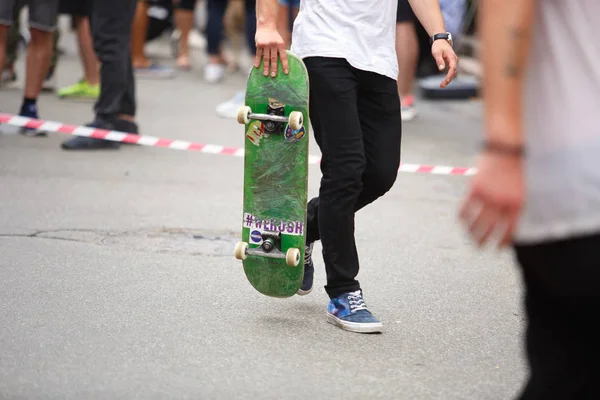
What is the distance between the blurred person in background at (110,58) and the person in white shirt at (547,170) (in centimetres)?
563

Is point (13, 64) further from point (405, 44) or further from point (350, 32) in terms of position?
point (350, 32)

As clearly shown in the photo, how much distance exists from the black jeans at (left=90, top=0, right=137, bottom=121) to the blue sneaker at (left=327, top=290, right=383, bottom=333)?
3837 mm

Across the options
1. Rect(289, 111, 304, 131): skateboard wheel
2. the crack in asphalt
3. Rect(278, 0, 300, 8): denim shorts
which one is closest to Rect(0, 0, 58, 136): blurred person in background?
the crack in asphalt

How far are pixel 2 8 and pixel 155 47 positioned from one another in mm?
7663

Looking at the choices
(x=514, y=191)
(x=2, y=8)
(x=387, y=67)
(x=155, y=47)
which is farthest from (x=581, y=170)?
(x=155, y=47)

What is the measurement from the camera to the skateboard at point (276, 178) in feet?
12.3

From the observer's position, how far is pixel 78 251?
4898 mm

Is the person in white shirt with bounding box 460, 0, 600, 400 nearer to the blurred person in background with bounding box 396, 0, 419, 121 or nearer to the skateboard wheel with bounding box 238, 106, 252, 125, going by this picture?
the skateboard wheel with bounding box 238, 106, 252, 125

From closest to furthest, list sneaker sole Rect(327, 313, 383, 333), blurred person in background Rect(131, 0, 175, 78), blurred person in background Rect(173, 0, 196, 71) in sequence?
sneaker sole Rect(327, 313, 383, 333), blurred person in background Rect(131, 0, 175, 78), blurred person in background Rect(173, 0, 196, 71)

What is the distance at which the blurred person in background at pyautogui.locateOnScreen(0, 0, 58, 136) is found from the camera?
7352 millimetres

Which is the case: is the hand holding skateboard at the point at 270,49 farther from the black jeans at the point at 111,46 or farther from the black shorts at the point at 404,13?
the black shorts at the point at 404,13

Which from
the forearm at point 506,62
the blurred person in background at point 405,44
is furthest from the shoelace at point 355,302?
the blurred person in background at point 405,44

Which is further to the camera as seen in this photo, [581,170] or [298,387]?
[298,387]

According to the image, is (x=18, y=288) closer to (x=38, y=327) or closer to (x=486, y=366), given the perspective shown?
(x=38, y=327)
